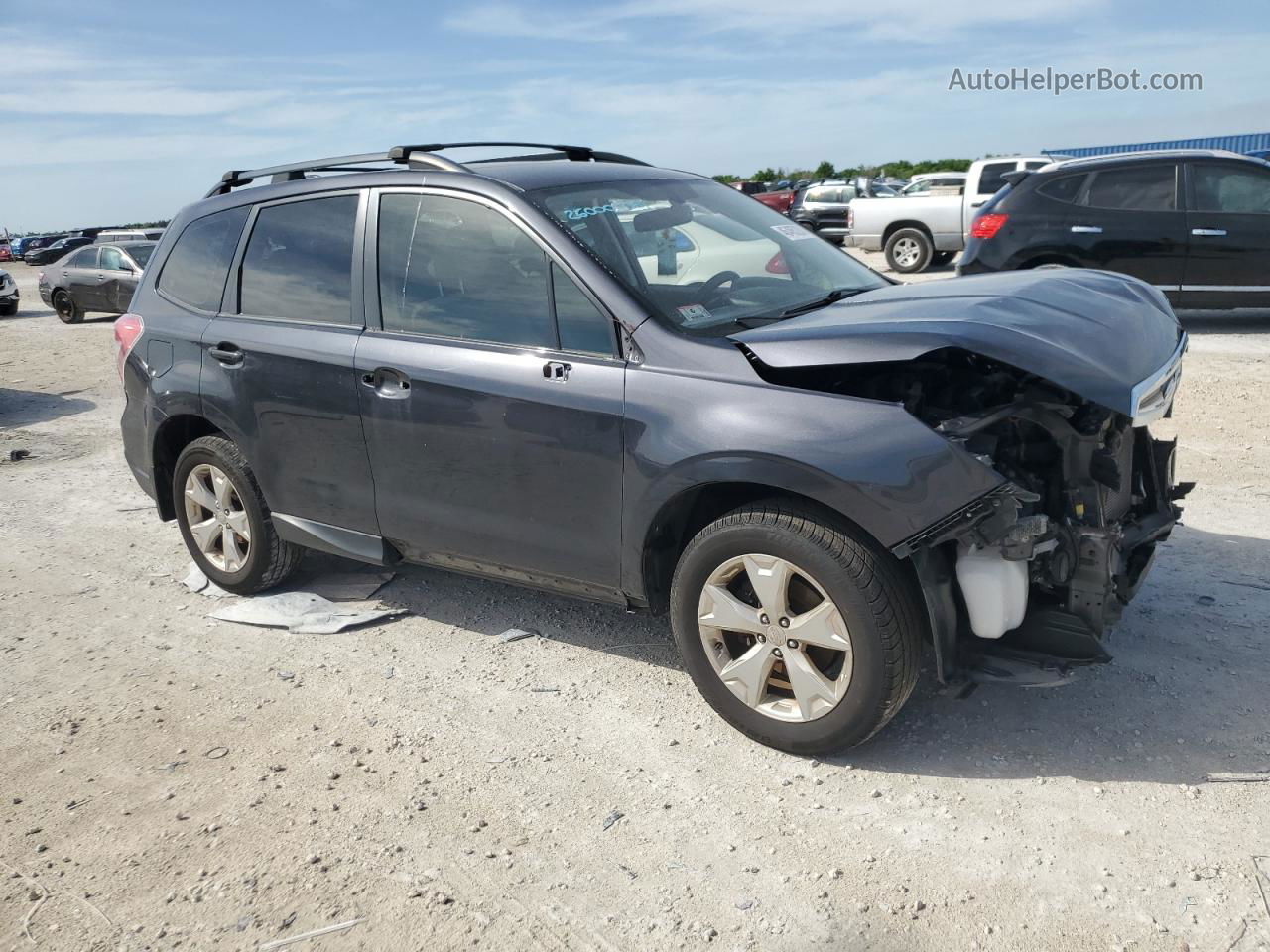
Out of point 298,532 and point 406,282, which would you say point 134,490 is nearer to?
point 298,532

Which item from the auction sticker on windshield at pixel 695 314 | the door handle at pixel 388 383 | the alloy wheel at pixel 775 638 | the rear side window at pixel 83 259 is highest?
the rear side window at pixel 83 259

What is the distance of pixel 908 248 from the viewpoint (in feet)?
61.4

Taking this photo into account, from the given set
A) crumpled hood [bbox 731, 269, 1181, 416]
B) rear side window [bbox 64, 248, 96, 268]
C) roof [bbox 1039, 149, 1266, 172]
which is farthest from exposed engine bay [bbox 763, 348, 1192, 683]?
rear side window [bbox 64, 248, 96, 268]

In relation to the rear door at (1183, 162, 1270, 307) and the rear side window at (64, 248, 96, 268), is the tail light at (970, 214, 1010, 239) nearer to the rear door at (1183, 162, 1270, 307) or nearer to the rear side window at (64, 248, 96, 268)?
the rear door at (1183, 162, 1270, 307)

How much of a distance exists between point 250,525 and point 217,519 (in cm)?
27

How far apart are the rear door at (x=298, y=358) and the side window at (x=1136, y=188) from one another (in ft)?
28.2

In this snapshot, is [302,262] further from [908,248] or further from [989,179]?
[989,179]

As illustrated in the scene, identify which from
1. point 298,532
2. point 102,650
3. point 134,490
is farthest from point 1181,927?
point 134,490

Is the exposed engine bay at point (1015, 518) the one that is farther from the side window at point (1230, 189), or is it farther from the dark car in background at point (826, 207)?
the dark car in background at point (826, 207)

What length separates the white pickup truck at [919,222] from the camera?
18.3 meters

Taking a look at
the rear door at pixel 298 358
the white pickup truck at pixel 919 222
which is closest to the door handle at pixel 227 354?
the rear door at pixel 298 358

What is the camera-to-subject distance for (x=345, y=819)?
3400 mm

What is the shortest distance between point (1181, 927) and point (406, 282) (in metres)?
3.29

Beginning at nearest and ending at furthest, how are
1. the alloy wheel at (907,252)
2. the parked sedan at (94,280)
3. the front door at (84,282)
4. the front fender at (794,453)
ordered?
1. the front fender at (794,453)
2. the alloy wheel at (907,252)
3. the parked sedan at (94,280)
4. the front door at (84,282)
